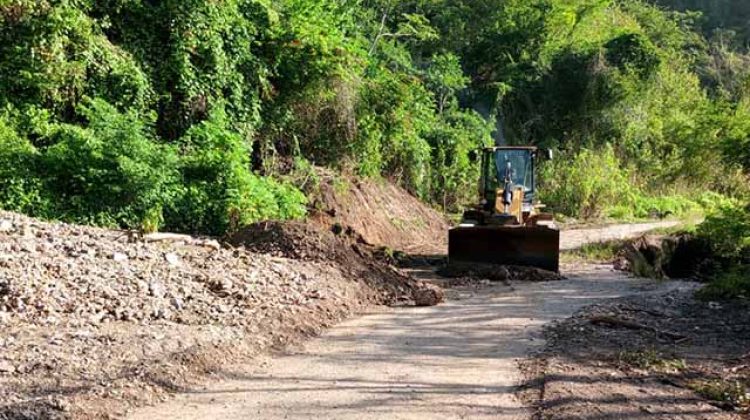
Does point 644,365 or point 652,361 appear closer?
point 644,365

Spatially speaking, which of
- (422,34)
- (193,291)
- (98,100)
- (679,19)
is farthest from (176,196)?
(679,19)

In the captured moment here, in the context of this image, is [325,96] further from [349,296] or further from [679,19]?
[679,19]

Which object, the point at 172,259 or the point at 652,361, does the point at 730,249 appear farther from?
the point at 172,259

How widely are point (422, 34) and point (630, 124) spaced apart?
509 inches

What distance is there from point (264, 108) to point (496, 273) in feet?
24.7

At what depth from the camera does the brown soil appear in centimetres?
645

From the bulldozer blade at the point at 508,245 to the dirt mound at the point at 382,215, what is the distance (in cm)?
357

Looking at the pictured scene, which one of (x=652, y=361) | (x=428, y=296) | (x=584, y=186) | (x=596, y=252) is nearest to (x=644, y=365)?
(x=652, y=361)

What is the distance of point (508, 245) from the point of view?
15.9 meters

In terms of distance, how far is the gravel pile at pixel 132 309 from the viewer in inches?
254

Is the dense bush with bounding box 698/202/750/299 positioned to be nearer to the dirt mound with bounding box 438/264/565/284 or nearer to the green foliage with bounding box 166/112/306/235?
the dirt mound with bounding box 438/264/565/284

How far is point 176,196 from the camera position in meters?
14.6

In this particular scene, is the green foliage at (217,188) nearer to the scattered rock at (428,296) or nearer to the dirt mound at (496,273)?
the dirt mound at (496,273)

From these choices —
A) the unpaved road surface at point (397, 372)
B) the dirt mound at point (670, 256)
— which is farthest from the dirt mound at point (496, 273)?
the dirt mound at point (670, 256)
